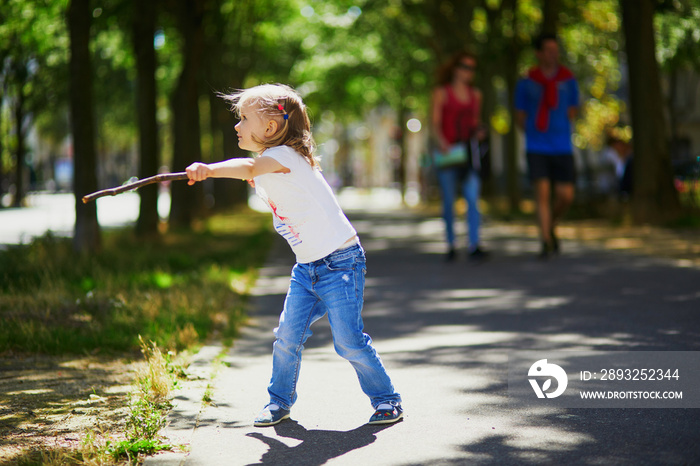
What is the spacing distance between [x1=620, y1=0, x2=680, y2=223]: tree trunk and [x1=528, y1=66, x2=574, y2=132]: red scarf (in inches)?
167

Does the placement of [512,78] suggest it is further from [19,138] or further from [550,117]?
[19,138]

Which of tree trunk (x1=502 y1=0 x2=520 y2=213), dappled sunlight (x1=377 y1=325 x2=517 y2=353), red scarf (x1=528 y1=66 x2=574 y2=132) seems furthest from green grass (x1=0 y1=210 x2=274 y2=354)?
tree trunk (x1=502 y1=0 x2=520 y2=213)

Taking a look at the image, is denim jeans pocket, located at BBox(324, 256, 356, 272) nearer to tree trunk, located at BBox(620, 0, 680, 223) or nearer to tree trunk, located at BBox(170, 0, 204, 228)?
tree trunk, located at BBox(620, 0, 680, 223)

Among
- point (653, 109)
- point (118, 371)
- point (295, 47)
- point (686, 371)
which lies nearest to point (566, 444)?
point (686, 371)

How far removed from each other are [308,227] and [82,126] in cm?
755

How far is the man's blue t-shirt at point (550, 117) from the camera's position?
10000 mm

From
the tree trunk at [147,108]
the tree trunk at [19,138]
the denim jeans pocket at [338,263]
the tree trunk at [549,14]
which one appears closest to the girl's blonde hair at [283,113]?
the denim jeans pocket at [338,263]

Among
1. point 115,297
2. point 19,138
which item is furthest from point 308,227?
point 19,138

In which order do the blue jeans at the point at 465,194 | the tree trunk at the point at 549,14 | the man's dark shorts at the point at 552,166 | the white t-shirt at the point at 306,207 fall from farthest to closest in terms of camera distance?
the tree trunk at the point at 549,14 < the blue jeans at the point at 465,194 < the man's dark shorts at the point at 552,166 < the white t-shirt at the point at 306,207

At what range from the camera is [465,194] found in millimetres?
10266

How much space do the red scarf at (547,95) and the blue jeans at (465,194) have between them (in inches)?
35.6

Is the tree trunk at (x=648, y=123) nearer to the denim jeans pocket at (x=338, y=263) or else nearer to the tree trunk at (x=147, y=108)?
the tree trunk at (x=147, y=108)

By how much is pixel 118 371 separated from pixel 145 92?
9.31 m

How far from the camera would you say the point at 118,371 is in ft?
17.7
